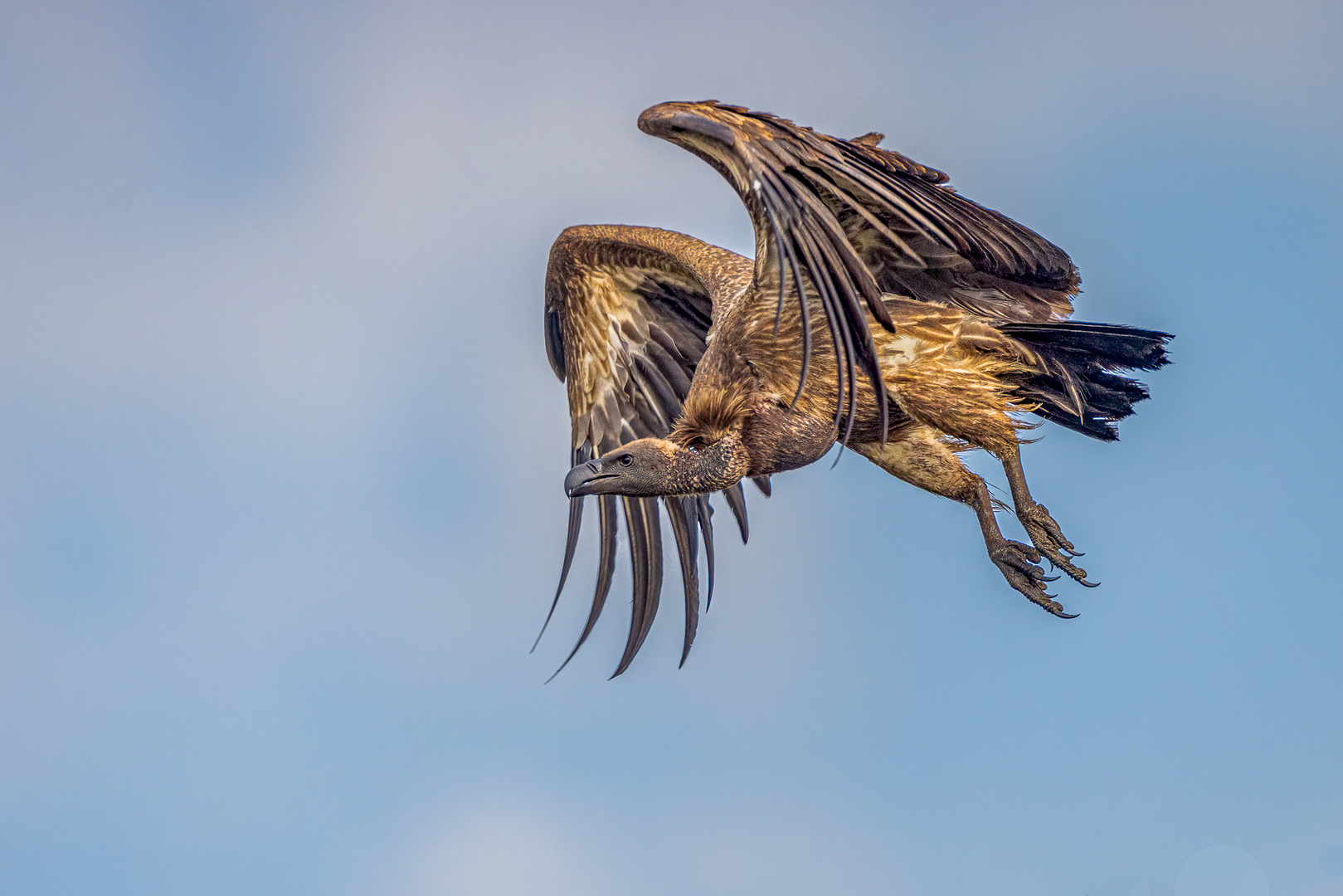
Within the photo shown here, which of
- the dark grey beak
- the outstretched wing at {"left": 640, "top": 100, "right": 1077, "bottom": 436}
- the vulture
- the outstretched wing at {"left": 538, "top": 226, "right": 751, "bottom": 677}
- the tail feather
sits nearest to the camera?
Result: the outstretched wing at {"left": 640, "top": 100, "right": 1077, "bottom": 436}

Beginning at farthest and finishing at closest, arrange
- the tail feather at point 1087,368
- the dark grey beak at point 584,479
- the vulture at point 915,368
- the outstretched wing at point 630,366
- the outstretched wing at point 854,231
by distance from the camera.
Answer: the outstretched wing at point 630,366
the dark grey beak at point 584,479
the tail feather at point 1087,368
the vulture at point 915,368
the outstretched wing at point 854,231

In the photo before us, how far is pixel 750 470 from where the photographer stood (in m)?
7.12

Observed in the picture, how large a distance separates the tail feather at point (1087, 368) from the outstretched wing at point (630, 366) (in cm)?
226

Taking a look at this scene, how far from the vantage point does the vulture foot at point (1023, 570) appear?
735 cm

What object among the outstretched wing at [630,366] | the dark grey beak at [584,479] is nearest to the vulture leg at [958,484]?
the dark grey beak at [584,479]

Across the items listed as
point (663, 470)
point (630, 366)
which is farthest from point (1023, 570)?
point (630, 366)

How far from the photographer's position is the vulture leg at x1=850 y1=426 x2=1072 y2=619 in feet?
24.2

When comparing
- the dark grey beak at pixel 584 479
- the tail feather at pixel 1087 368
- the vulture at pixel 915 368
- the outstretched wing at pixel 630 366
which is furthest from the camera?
the outstretched wing at pixel 630 366

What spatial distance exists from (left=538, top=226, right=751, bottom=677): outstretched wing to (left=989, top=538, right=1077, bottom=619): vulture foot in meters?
2.35

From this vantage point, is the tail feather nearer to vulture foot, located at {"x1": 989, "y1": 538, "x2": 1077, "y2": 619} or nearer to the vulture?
the vulture

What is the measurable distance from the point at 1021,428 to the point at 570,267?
323 centimetres

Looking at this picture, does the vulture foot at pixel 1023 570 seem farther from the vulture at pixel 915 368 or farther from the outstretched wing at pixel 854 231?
the outstretched wing at pixel 854 231

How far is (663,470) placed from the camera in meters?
7.22

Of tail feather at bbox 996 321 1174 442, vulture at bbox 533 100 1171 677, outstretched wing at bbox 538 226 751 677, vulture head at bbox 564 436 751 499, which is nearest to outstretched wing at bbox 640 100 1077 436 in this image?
vulture at bbox 533 100 1171 677
